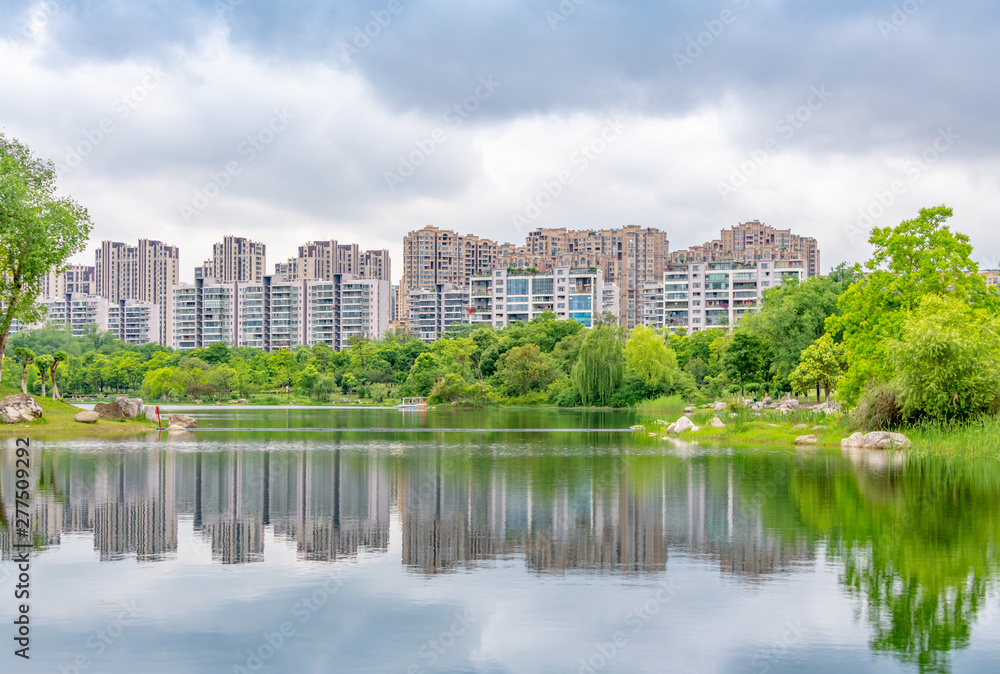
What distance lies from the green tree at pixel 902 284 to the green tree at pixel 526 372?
58.9 metres

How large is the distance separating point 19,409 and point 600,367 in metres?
52.4

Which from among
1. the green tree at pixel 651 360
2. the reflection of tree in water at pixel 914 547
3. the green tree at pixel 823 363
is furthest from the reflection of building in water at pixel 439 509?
the green tree at pixel 651 360

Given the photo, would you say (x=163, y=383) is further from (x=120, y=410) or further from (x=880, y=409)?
(x=880, y=409)

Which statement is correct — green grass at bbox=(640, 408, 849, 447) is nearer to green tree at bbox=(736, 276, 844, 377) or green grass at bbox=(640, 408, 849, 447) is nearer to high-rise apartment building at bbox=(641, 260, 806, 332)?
green tree at bbox=(736, 276, 844, 377)

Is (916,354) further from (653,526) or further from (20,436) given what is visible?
(20,436)

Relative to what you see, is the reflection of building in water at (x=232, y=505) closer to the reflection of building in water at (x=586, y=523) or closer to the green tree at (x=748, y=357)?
the reflection of building in water at (x=586, y=523)

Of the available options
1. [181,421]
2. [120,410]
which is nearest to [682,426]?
[181,421]

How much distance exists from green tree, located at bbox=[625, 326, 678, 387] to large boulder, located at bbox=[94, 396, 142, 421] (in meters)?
49.5

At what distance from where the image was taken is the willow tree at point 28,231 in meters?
37.5

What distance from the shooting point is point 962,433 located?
32.1 metres

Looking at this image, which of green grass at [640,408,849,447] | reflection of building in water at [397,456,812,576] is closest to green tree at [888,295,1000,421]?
green grass at [640,408,849,447]

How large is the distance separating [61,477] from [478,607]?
16.3 metres

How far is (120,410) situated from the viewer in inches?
1775

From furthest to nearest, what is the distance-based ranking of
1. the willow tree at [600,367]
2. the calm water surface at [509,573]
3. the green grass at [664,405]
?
the willow tree at [600,367], the green grass at [664,405], the calm water surface at [509,573]
